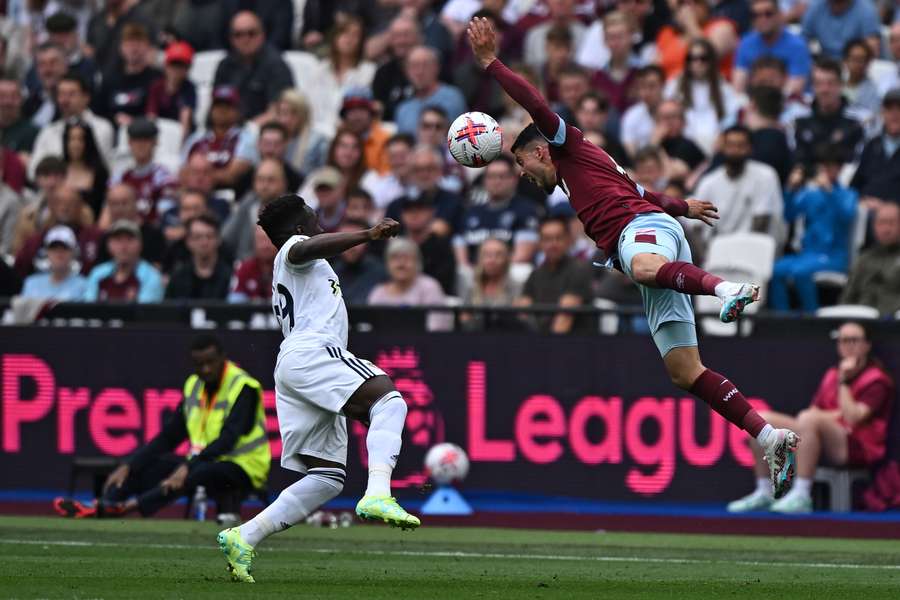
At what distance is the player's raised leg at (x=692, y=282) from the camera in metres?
8.92

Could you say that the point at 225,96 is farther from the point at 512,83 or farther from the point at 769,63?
the point at 512,83

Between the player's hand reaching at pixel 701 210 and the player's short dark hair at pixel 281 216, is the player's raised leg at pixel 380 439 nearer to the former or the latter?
the player's short dark hair at pixel 281 216

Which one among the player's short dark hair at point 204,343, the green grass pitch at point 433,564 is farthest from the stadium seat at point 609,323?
the player's short dark hair at point 204,343

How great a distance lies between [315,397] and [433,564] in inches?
73.1

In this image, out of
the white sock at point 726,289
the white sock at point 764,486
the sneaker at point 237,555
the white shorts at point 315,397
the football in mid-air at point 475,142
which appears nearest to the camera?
the white sock at point 726,289

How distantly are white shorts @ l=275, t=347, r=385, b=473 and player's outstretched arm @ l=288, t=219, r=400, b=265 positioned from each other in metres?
0.56

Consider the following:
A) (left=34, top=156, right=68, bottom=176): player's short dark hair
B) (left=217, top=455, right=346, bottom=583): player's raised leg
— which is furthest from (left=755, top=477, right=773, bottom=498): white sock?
(left=34, top=156, right=68, bottom=176): player's short dark hair

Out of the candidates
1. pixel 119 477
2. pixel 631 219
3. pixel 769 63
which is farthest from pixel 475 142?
pixel 769 63

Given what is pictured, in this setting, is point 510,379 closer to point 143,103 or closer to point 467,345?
point 467,345

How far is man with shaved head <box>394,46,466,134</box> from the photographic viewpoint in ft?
60.9

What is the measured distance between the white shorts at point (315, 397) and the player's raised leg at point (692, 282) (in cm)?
162

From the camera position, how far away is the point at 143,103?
20.8 meters

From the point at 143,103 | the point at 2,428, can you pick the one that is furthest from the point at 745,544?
the point at 143,103

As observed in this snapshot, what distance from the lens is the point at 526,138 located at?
35.0 ft
